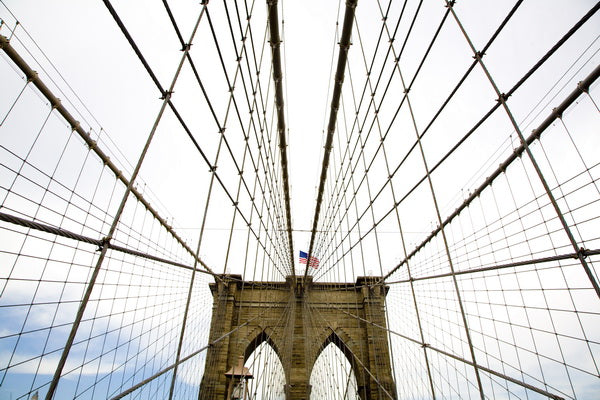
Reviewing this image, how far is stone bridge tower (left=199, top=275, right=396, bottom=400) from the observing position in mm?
12906

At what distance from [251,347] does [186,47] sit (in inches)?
649

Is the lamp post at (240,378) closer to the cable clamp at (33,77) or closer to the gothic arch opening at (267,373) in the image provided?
the gothic arch opening at (267,373)

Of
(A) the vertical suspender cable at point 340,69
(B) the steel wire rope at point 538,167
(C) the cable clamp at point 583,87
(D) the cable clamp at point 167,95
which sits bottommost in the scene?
(B) the steel wire rope at point 538,167

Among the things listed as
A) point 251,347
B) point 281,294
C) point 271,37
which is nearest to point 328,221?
point 281,294

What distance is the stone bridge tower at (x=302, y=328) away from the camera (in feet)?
42.3

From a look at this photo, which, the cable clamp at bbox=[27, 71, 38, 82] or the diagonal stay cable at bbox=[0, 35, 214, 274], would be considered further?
the cable clamp at bbox=[27, 71, 38, 82]

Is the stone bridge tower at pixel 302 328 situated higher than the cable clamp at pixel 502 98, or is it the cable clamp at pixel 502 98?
the cable clamp at pixel 502 98

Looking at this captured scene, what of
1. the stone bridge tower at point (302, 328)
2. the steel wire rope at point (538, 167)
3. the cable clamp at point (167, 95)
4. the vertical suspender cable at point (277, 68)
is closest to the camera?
the steel wire rope at point (538, 167)

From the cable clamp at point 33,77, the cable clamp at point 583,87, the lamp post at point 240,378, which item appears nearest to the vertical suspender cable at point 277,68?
the cable clamp at point 33,77

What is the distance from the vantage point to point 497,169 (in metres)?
5.09

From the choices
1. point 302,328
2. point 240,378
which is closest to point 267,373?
point 240,378

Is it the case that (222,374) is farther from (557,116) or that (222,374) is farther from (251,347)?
(557,116)

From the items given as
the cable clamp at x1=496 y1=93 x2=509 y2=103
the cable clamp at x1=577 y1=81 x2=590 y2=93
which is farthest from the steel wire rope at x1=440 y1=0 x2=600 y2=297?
the cable clamp at x1=577 y1=81 x2=590 y2=93

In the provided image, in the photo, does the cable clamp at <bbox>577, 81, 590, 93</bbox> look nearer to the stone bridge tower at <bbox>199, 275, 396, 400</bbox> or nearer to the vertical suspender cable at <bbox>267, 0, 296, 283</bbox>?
the vertical suspender cable at <bbox>267, 0, 296, 283</bbox>
